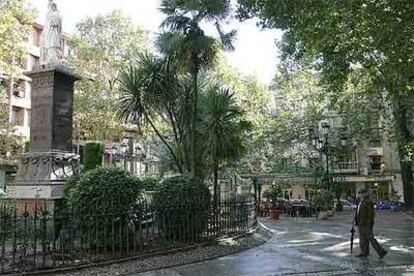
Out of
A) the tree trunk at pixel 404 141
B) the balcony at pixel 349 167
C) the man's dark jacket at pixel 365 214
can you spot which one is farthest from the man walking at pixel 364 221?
the balcony at pixel 349 167

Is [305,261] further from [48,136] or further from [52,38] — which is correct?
[52,38]

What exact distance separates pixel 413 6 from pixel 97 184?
7345 mm

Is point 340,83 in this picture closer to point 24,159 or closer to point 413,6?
point 413,6

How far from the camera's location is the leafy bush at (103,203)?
33.4 ft

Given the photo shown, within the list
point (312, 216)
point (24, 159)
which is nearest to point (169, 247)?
point (24, 159)

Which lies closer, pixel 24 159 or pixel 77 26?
pixel 24 159

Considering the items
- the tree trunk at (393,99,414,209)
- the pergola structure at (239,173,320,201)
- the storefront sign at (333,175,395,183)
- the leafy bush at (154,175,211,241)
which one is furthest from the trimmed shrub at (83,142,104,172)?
the storefront sign at (333,175,395,183)

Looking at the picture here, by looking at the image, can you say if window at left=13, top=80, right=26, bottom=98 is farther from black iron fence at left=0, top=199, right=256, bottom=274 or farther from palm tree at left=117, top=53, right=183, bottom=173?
black iron fence at left=0, top=199, right=256, bottom=274

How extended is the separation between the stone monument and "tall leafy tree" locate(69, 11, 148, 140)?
86.3 ft

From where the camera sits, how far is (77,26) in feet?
136

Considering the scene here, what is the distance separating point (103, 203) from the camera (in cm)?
1028

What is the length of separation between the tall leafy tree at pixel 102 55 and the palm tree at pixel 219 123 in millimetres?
24827

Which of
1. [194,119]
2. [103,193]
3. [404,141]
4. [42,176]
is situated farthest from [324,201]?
[103,193]

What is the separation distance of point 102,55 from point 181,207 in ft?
102
